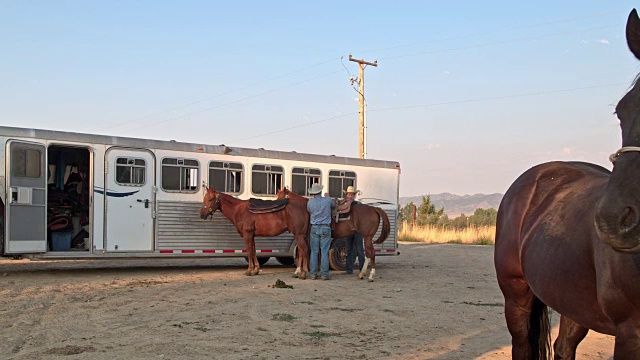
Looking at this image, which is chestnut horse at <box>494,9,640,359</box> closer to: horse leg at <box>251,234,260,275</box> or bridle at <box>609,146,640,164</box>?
bridle at <box>609,146,640,164</box>

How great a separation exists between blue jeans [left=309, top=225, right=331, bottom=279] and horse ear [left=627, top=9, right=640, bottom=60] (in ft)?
35.5

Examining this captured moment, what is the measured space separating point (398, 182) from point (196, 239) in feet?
20.3

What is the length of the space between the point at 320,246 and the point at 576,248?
34.1 feet

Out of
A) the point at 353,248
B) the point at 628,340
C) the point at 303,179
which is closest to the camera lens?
the point at 628,340

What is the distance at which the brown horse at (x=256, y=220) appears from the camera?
13.9 meters

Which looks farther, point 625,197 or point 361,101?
point 361,101

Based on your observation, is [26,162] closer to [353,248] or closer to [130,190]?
[130,190]

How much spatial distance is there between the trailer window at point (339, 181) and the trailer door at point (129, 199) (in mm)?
4715

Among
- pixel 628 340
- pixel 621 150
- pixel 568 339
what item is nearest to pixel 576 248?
pixel 628 340

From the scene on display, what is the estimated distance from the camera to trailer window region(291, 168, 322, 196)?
609 inches

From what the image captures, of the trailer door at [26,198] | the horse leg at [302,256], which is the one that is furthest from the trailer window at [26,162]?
the horse leg at [302,256]

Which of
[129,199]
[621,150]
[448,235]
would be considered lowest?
[448,235]

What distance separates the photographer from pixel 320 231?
44.8 ft

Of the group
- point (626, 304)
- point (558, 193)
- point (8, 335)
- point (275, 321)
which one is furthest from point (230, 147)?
point (626, 304)
